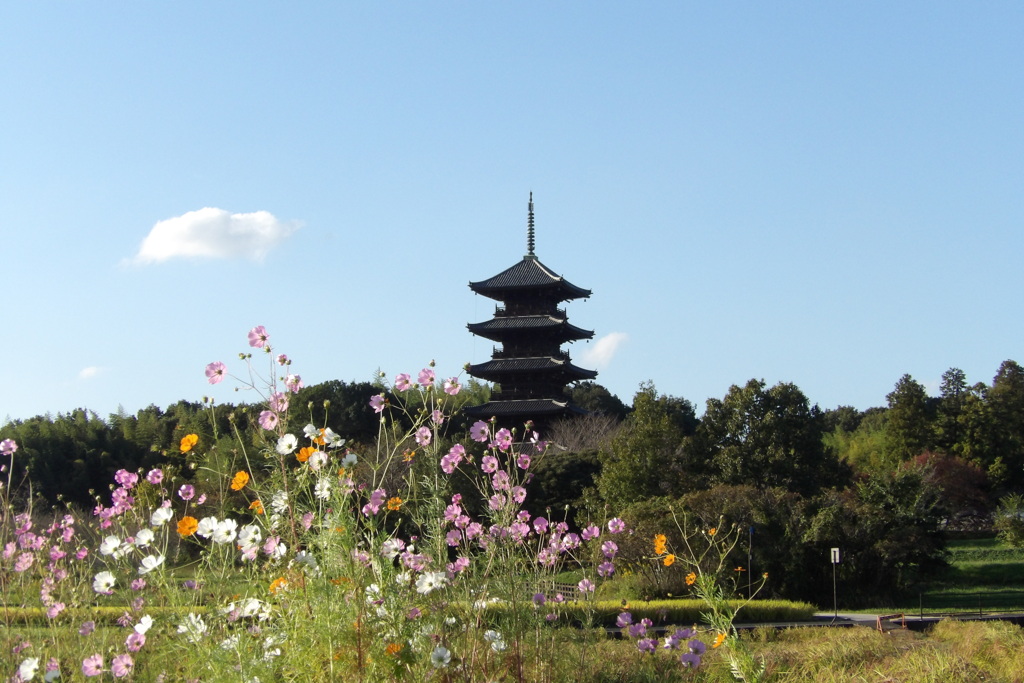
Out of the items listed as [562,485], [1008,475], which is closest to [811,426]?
[562,485]

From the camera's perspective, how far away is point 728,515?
2009 cm

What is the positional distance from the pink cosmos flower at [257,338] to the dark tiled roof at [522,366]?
97.2 ft

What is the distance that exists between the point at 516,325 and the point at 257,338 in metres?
30.4

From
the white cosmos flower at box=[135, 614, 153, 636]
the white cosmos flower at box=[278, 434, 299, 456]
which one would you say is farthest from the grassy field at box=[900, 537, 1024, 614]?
the white cosmos flower at box=[135, 614, 153, 636]

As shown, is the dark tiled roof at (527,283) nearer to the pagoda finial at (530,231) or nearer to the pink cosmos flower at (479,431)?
the pagoda finial at (530,231)

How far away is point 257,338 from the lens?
358 cm

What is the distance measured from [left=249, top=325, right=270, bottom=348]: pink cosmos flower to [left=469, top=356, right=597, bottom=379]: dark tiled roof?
29.6 meters

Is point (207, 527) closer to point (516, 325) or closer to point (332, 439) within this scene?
point (332, 439)

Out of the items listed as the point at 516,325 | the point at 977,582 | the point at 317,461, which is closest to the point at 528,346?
the point at 516,325

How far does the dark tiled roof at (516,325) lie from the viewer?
33.8 meters

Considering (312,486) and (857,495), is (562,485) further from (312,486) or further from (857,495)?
(312,486)

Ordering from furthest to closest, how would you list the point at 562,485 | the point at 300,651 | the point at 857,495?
the point at 562,485 → the point at 857,495 → the point at 300,651

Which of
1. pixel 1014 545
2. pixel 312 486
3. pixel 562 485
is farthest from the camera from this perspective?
pixel 1014 545

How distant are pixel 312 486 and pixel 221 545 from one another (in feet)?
2.43
